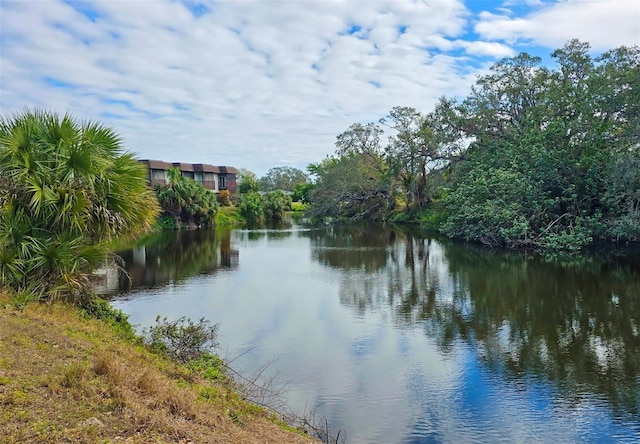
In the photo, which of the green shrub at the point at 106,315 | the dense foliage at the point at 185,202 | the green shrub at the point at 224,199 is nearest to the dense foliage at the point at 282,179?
the green shrub at the point at 224,199

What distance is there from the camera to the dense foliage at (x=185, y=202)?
49.4 meters

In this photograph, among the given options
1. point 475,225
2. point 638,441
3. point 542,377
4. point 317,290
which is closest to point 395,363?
point 542,377

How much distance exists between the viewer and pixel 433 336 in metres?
12.4

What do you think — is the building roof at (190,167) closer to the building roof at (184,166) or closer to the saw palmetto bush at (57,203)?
the building roof at (184,166)

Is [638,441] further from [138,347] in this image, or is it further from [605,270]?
[605,270]

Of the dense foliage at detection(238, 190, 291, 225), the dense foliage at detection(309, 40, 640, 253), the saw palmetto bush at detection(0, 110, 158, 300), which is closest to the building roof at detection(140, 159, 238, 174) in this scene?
the dense foliage at detection(238, 190, 291, 225)

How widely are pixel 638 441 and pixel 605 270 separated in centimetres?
1574

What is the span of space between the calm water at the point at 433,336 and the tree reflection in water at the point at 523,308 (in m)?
0.05

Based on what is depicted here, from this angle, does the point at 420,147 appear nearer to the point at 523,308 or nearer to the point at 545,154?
the point at 545,154

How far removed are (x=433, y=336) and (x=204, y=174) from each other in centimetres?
6278

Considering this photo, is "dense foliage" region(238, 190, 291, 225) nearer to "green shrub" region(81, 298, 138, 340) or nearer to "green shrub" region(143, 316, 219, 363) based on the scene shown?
"green shrub" region(81, 298, 138, 340)

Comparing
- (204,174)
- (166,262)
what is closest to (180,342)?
(166,262)

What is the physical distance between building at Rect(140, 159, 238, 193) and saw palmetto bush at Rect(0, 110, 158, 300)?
51597 millimetres

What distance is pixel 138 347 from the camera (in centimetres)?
909
